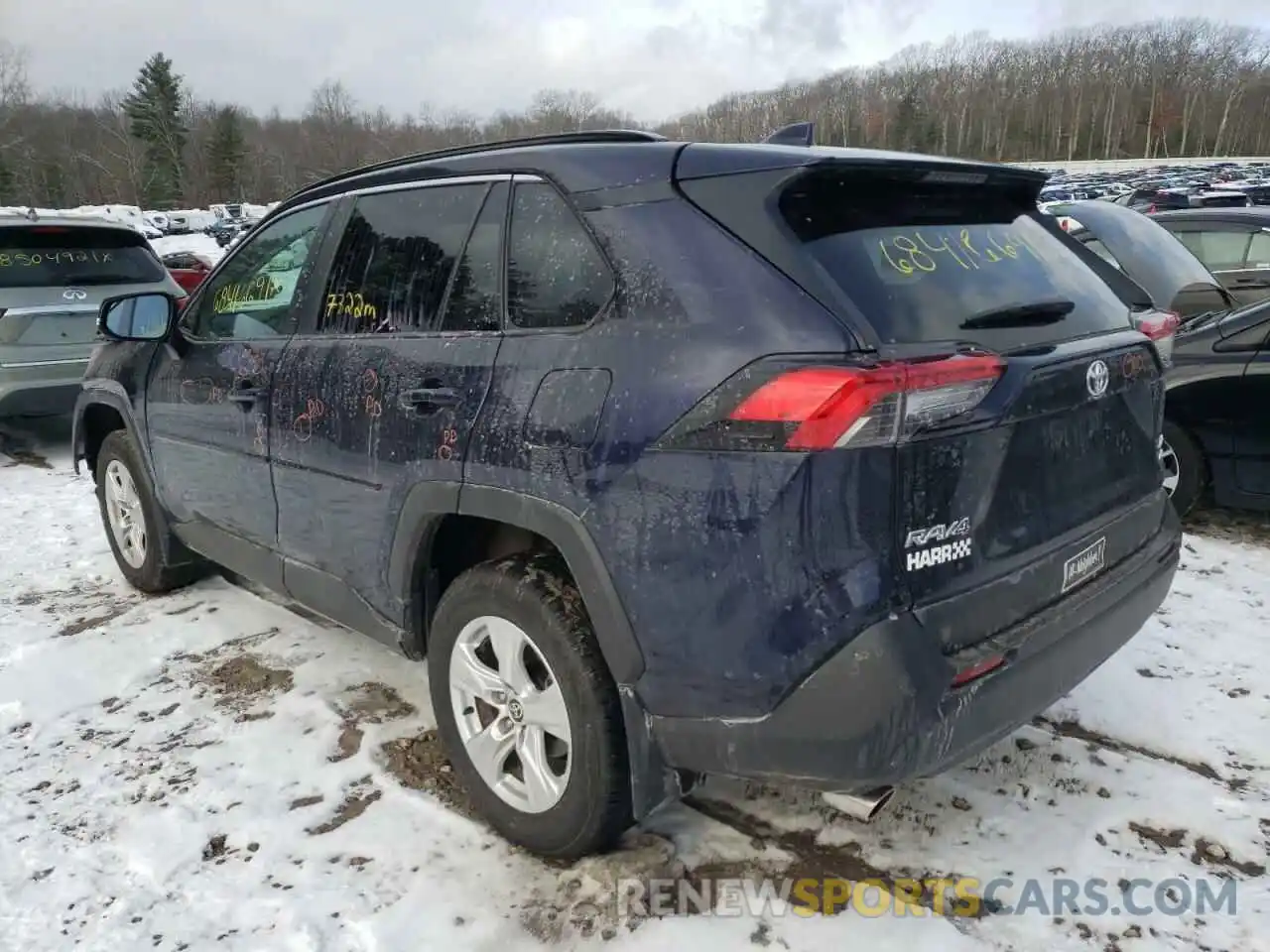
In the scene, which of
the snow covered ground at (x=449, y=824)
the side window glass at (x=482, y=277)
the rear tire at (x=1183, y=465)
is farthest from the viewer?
the rear tire at (x=1183, y=465)

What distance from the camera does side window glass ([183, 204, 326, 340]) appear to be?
10.9 ft

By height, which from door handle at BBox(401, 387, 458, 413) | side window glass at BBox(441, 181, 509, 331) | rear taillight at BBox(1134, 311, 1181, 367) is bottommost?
door handle at BBox(401, 387, 458, 413)

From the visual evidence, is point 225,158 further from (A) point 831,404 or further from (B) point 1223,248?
(A) point 831,404

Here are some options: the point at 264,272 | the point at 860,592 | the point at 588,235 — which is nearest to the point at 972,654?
the point at 860,592

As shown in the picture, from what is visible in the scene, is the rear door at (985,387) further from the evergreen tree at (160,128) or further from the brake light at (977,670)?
the evergreen tree at (160,128)

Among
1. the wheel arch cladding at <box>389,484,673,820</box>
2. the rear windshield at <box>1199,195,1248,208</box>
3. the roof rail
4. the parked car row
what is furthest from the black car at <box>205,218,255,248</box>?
the wheel arch cladding at <box>389,484,673,820</box>

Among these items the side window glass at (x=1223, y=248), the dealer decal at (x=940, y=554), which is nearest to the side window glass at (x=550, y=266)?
the dealer decal at (x=940, y=554)

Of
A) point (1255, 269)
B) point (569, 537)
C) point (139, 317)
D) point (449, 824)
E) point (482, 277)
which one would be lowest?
point (449, 824)

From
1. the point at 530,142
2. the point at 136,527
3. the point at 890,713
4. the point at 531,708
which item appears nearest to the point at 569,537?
the point at 531,708

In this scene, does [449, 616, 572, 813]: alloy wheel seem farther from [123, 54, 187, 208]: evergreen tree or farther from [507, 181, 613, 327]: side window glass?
[123, 54, 187, 208]: evergreen tree

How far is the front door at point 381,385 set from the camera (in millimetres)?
2541

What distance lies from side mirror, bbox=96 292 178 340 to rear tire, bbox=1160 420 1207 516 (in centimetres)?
507

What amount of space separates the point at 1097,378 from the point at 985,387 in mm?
544

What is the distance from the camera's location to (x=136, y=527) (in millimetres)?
4602
